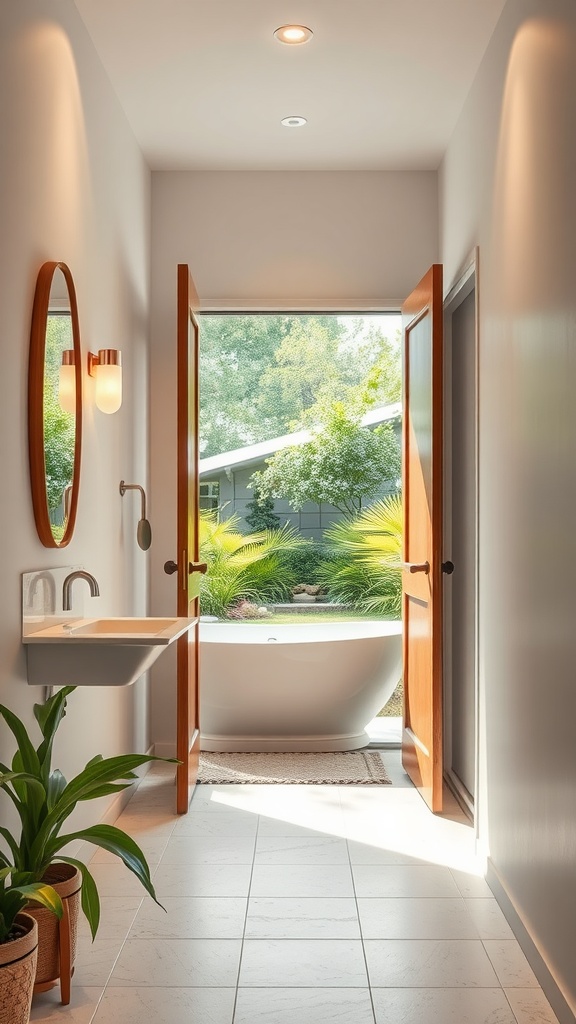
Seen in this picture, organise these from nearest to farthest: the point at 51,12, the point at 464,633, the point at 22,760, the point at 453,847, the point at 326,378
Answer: the point at 22,760 < the point at 51,12 < the point at 453,847 < the point at 464,633 < the point at 326,378

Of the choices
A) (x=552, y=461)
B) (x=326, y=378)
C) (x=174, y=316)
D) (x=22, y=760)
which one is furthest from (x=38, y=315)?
(x=326, y=378)

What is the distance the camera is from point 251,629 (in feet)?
19.7

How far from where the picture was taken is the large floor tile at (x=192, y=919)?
2.74 metres

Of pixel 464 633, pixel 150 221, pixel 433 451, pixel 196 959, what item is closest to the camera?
pixel 196 959

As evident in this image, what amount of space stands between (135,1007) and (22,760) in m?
0.66

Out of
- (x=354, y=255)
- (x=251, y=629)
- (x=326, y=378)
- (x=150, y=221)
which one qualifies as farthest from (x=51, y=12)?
(x=326, y=378)

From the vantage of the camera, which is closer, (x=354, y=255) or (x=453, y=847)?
(x=453, y=847)

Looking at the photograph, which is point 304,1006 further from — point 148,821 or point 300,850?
point 148,821

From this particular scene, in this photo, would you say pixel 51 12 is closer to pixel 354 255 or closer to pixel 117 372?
pixel 117 372

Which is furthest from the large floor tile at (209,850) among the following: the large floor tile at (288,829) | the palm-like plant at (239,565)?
the palm-like plant at (239,565)

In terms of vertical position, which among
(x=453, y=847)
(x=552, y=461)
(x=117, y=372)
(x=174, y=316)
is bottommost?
(x=453, y=847)

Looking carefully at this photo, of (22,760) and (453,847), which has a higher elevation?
(22,760)

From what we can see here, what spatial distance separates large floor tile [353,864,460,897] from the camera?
3053mm

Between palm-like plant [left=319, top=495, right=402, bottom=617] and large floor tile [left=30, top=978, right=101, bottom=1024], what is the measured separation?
5446 mm
